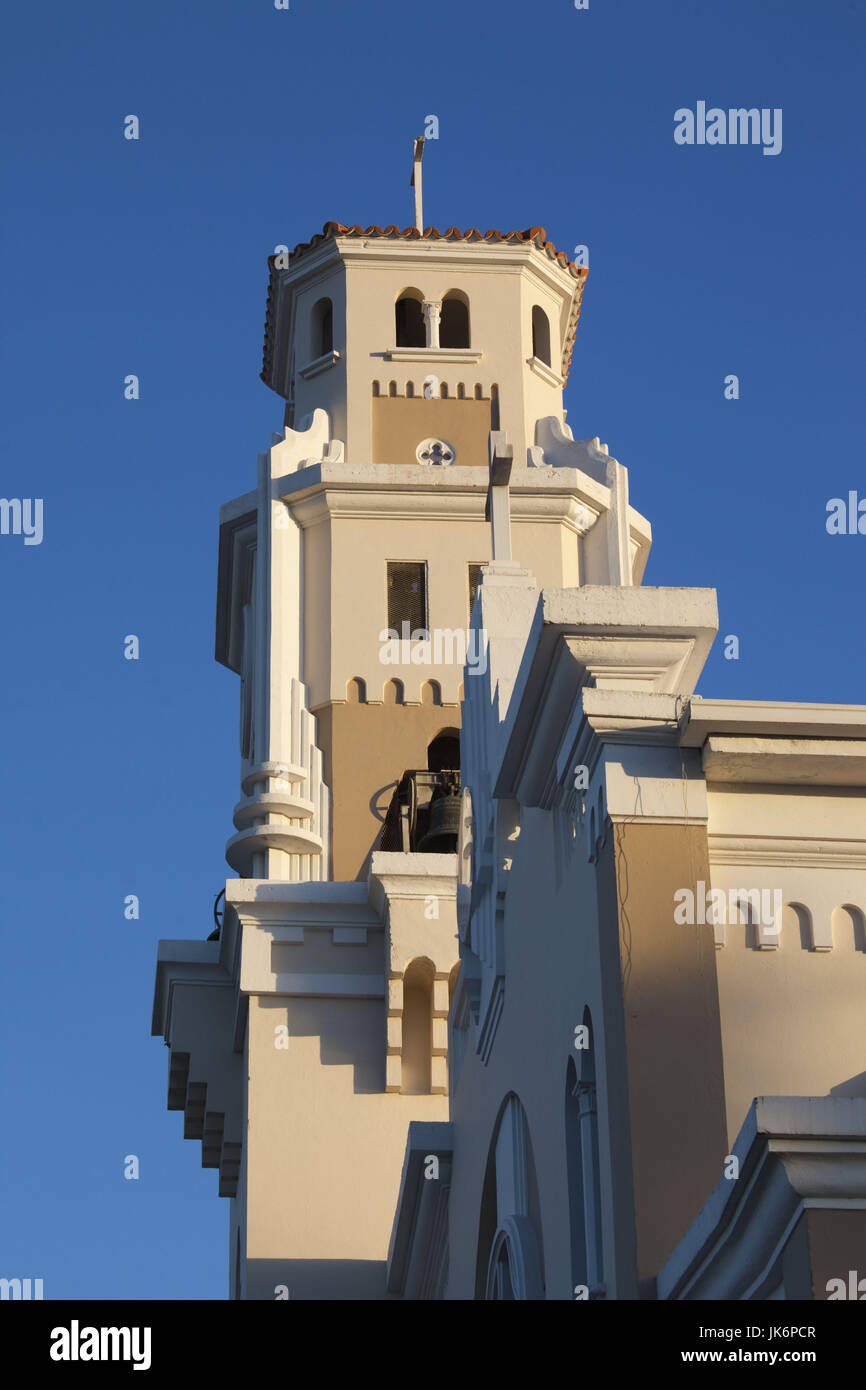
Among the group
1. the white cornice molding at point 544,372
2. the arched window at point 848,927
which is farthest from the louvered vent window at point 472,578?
the arched window at point 848,927

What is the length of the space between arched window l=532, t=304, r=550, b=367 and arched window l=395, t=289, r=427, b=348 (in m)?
1.52

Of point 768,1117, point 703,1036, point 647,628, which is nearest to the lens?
point 768,1117

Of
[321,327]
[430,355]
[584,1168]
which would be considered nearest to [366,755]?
[430,355]

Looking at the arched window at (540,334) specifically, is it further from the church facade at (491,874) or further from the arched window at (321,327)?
the arched window at (321,327)

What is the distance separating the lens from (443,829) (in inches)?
921

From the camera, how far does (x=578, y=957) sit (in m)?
11.7

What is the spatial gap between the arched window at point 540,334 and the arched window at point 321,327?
2.66 metres

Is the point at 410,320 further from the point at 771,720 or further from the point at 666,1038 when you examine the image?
the point at 666,1038

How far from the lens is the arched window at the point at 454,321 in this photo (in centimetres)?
2900

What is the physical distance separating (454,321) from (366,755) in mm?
7059

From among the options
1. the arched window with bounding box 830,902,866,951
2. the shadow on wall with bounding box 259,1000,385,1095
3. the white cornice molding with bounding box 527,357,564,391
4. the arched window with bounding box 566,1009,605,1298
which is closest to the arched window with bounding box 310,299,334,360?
the white cornice molding with bounding box 527,357,564,391
